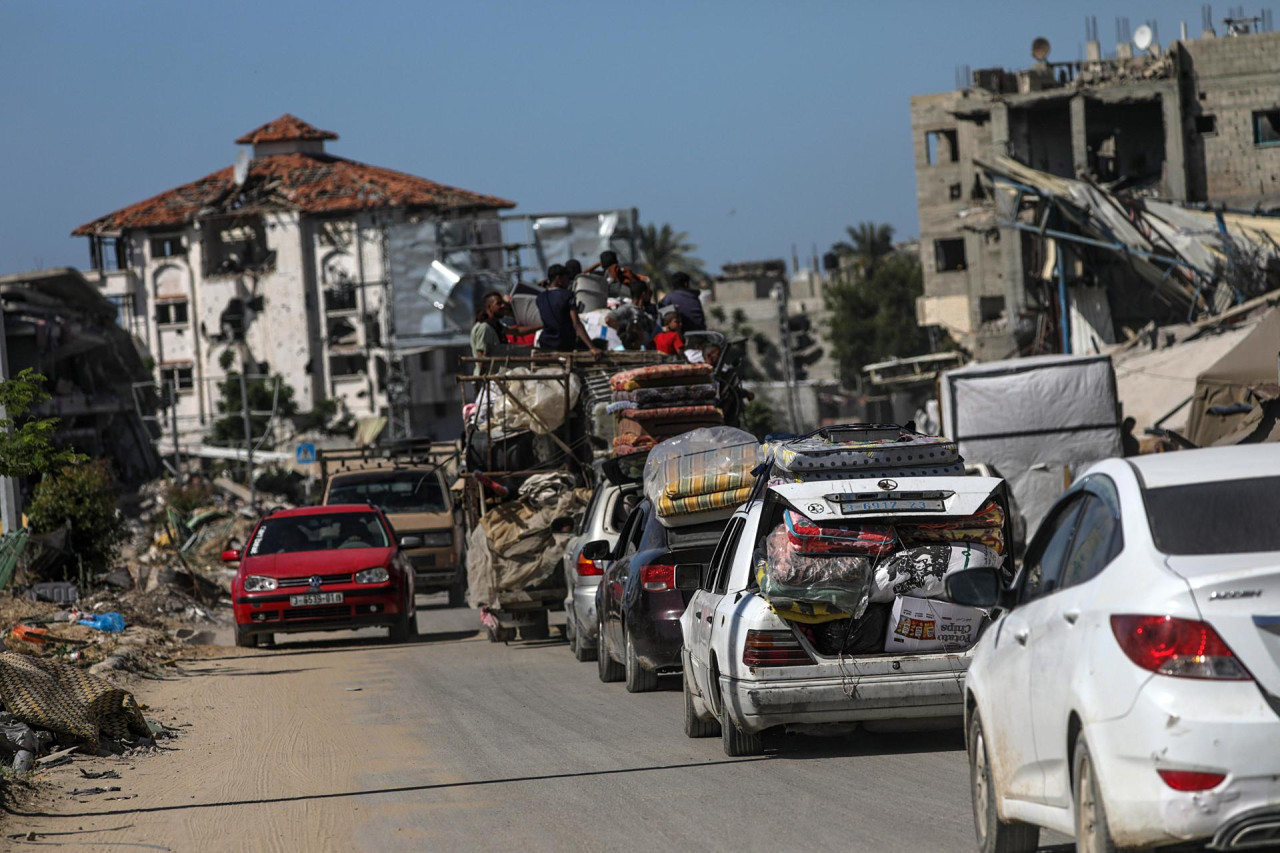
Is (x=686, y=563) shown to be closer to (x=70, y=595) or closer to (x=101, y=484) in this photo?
(x=70, y=595)

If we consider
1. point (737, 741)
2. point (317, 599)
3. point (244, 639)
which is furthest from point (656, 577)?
point (244, 639)

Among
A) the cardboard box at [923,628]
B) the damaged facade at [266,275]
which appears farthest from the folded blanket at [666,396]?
the damaged facade at [266,275]

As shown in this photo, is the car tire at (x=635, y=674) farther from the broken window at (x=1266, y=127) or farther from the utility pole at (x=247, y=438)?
the broken window at (x=1266, y=127)

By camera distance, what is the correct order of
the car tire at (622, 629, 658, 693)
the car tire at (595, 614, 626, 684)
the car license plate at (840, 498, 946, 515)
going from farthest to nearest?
the car tire at (595, 614, 626, 684) < the car tire at (622, 629, 658, 693) < the car license plate at (840, 498, 946, 515)

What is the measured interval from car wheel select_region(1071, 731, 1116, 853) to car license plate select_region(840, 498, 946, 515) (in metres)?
4.53

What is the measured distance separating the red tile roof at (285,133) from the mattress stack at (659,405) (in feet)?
291

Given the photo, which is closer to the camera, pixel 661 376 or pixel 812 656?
pixel 812 656

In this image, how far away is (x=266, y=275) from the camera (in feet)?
320

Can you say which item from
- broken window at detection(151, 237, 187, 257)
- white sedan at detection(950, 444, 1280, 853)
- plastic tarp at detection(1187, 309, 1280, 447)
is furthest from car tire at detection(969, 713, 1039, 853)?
broken window at detection(151, 237, 187, 257)

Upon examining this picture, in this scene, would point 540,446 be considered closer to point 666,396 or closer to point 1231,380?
point 666,396

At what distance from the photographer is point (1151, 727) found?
4957mm

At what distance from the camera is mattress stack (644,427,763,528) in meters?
13.8

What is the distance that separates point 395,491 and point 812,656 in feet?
60.5

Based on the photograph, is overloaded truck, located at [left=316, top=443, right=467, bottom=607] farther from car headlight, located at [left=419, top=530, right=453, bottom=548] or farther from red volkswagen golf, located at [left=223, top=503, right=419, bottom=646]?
A: red volkswagen golf, located at [left=223, top=503, right=419, bottom=646]
